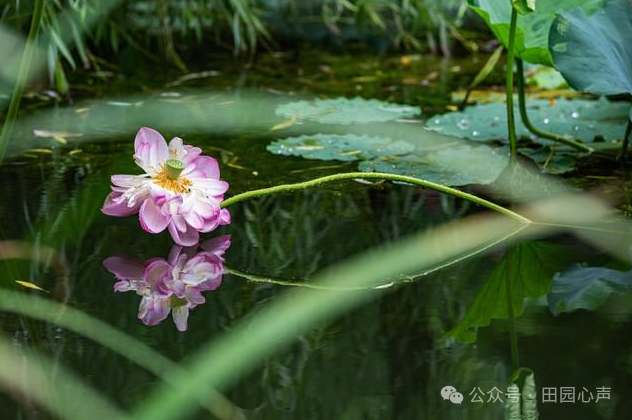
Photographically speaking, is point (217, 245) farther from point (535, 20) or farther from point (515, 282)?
point (535, 20)

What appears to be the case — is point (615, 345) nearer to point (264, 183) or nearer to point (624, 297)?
point (624, 297)

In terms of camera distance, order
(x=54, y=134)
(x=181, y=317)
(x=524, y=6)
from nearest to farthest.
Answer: (x=181, y=317) → (x=524, y=6) → (x=54, y=134)

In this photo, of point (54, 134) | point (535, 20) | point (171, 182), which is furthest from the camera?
point (54, 134)

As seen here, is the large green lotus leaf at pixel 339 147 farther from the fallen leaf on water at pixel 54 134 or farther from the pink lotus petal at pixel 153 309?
the pink lotus petal at pixel 153 309

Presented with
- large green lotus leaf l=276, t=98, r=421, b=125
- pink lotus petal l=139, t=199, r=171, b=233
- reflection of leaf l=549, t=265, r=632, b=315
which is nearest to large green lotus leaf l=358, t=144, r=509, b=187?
large green lotus leaf l=276, t=98, r=421, b=125

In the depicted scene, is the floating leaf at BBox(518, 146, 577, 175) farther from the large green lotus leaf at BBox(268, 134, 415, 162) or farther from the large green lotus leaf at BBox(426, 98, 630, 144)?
the large green lotus leaf at BBox(268, 134, 415, 162)

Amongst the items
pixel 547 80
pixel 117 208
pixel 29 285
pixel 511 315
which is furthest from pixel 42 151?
pixel 547 80

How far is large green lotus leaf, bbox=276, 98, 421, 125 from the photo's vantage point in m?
2.21

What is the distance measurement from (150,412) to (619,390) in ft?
1.48

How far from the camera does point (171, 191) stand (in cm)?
134

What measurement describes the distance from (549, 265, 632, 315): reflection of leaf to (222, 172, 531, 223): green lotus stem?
20cm

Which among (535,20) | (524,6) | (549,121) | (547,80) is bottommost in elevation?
(547,80)

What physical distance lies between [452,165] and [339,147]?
25cm

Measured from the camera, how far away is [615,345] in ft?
3.50
